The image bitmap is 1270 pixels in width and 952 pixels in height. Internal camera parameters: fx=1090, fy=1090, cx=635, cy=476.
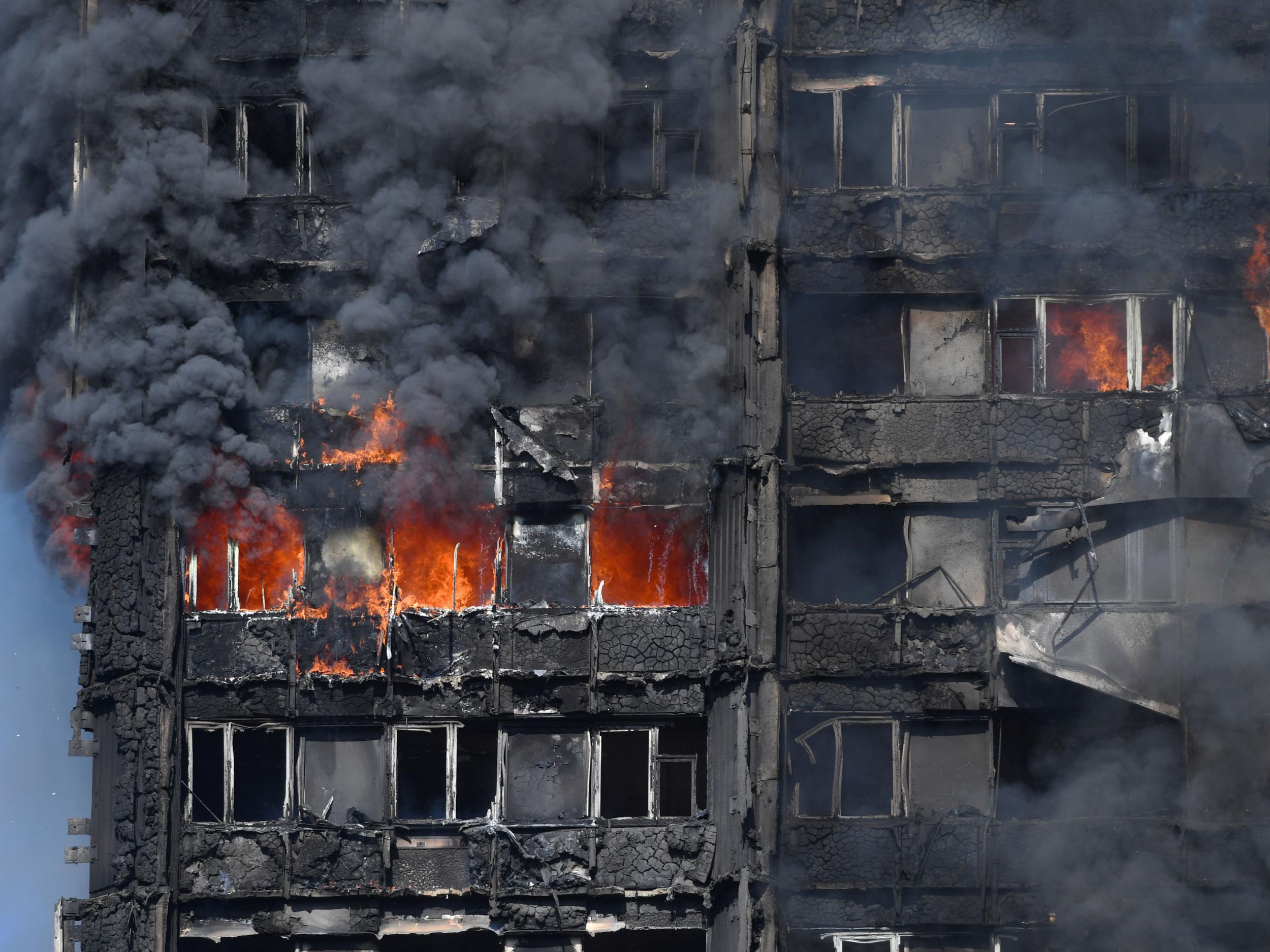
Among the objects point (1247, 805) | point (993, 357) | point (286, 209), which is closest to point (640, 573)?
point (993, 357)

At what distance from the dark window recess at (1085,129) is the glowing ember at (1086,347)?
1919 millimetres

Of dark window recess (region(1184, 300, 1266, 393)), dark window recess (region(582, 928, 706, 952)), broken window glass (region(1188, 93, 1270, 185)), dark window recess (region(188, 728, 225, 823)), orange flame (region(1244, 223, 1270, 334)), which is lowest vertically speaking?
dark window recess (region(582, 928, 706, 952))

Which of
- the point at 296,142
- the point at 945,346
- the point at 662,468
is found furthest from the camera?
the point at 296,142

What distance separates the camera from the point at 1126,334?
1432 cm

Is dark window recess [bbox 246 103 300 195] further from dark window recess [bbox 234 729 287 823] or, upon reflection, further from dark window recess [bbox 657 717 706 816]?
dark window recess [bbox 657 717 706 816]

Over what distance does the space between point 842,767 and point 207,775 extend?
8.31 metres

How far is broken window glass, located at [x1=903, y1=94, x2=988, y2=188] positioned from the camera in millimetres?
14305

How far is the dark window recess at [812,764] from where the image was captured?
14.1 m

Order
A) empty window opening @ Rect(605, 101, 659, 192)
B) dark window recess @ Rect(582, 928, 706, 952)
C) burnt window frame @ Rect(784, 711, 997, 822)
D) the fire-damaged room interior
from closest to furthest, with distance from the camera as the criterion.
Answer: the fire-damaged room interior < burnt window frame @ Rect(784, 711, 997, 822) < dark window recess @ Rect(582, 928, 706, 952) < empty window opening @ Rect(605, 101, 659, 192)

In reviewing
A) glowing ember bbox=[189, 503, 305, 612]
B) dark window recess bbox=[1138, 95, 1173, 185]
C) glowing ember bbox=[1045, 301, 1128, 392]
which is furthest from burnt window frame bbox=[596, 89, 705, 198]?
glowing ember bbox=[189, 503, 305, 612]

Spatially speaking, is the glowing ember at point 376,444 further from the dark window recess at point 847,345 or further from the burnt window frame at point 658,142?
the dark window recess at point 847,345

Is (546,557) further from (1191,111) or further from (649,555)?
(1191,111)

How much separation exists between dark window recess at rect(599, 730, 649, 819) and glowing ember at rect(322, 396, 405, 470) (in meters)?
4.65

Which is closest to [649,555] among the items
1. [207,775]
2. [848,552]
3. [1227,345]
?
[848,552]
